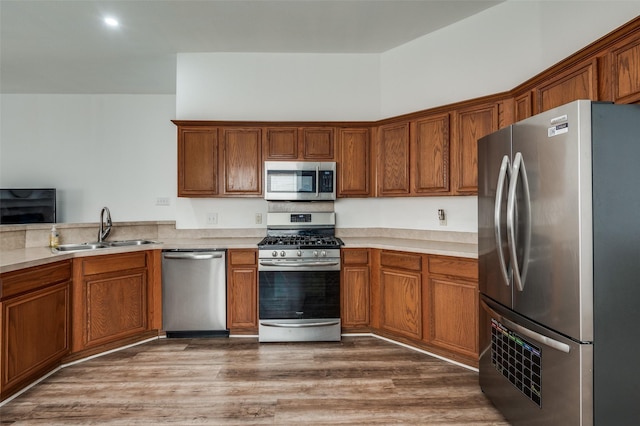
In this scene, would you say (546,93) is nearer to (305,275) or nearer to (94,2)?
(305,275)

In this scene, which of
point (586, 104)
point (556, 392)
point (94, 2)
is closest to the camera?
point (586, 104)

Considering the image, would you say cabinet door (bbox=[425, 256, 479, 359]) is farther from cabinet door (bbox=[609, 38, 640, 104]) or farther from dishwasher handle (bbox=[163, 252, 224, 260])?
dishwasher handle (bbox=[163, 252, 224, 260])

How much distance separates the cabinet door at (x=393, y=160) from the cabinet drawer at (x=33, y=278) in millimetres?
2905

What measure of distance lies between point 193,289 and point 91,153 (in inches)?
143

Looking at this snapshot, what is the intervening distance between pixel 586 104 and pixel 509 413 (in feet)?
5.43

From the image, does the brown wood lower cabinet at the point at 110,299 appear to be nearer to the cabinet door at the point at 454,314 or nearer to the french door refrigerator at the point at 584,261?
the cabinet door at the point at 454,314

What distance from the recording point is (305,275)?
3.17m

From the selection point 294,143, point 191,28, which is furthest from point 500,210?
point 191,28

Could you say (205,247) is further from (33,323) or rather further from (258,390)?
(258,390)

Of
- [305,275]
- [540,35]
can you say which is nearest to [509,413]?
[305,275]

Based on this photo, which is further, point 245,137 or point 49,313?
point 245,137

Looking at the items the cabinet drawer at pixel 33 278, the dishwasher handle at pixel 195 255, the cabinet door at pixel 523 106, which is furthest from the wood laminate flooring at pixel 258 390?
the cabinet door at pixel 523 106

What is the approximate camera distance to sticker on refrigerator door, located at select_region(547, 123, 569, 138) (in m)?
1.47

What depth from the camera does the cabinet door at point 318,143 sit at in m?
3.57
